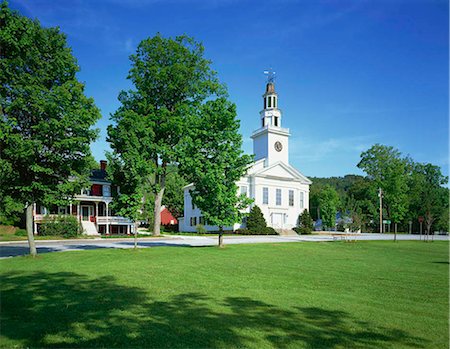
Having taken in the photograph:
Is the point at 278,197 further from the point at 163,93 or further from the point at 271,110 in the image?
the point at 163,93

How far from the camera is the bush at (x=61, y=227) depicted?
34.4 m

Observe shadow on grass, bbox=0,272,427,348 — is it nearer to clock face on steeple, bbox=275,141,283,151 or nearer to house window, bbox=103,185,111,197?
house window, bbox=103,185,111,197

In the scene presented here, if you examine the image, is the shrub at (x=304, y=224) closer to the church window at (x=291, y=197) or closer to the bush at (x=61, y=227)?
the church window at (x=291, y=197)

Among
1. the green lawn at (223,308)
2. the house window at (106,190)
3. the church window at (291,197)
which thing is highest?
the house window at (106,190)

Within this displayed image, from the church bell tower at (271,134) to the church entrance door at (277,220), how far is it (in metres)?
7.29

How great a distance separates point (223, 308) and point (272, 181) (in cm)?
4153

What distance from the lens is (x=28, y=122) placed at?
15.8m

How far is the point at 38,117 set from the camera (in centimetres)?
1556

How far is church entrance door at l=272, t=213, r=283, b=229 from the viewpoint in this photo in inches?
1862

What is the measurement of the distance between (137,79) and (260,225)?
21.6 m

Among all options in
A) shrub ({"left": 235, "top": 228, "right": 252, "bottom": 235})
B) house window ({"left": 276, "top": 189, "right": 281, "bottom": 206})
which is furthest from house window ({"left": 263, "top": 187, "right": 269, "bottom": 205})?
shrub ({"left": 235, "top": 228, "right": 252, "bottom": 235})

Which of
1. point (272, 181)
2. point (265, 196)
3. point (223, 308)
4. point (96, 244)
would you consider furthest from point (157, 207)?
point (223, 308)

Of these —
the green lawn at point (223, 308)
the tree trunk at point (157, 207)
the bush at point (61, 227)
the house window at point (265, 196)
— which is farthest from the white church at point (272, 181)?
the green lawn at point (223, 308)

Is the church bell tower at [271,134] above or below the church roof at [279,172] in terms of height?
above
